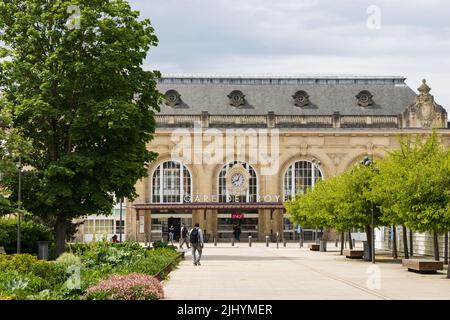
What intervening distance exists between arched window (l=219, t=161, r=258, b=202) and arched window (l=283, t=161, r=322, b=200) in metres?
3.09

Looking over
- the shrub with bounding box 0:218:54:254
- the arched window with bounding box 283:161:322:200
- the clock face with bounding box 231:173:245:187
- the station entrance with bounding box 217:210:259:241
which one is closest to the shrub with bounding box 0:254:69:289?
the shrub with bounding box 0:218:54:254

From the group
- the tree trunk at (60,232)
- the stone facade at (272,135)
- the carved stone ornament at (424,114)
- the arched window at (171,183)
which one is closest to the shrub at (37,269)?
the tree trunk at (60,232)

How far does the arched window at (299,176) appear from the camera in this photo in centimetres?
8394

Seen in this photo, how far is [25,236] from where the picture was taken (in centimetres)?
4225

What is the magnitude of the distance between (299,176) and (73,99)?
44505 mm

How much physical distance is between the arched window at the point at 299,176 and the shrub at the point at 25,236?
139ft

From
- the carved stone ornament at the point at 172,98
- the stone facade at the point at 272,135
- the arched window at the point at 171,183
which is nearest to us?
the stone facade at the point at 272,135

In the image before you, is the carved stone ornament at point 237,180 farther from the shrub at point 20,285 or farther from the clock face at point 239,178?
the shrub at point 20,285

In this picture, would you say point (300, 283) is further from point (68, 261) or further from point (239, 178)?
point (239, 178)

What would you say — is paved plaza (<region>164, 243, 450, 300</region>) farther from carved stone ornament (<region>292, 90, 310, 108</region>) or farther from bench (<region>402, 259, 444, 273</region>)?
carved stone ornament (<region>292, 90, 310, 108</region>)

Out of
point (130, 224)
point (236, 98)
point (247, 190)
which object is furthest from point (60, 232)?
point (236, 98)

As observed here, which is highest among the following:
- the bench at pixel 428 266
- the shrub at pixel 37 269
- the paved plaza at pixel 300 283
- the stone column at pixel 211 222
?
the stone column at pixel 211 222
